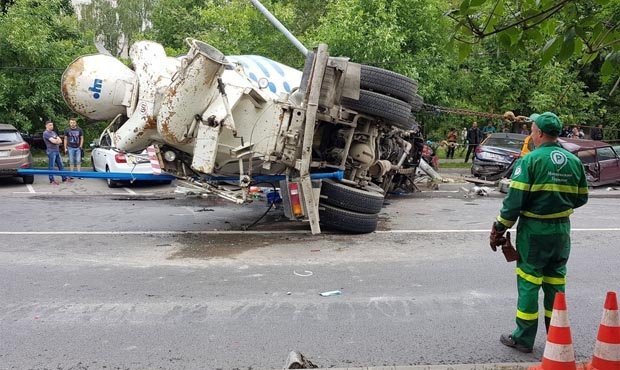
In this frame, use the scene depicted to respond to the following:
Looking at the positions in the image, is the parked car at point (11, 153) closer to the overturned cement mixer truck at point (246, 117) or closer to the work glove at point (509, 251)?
the overturned cement mixer truck at point (246, 117)

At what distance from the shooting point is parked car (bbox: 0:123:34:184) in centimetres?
1398

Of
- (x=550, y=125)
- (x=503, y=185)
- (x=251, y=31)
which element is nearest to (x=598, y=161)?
(x=503, y=185)

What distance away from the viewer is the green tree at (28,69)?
1694 centimetres

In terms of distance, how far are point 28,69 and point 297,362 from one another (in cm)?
1619

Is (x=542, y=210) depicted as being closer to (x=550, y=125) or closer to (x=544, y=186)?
(x=544, y=186)

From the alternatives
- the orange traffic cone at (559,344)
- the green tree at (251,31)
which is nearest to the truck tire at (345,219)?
the orange traffic cone at (559,344)

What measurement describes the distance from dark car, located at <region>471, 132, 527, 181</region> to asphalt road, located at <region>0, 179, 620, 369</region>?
4.90 meters

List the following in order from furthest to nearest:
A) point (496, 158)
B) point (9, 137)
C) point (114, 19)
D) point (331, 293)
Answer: point (114, 19) → point (496, 158) → point (9, 137) → point (331, 293)

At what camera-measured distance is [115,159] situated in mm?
13188

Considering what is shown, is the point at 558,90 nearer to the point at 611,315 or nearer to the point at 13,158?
the point at 13,158

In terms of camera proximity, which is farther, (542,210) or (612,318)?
(542,210)

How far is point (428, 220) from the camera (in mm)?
9945

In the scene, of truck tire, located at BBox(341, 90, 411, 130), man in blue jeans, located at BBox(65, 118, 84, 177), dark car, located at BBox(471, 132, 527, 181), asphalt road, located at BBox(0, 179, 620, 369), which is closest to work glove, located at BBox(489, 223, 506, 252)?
asphalt road, located at BBox(0, 179, 620, 369)

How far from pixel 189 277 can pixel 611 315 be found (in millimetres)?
4063
